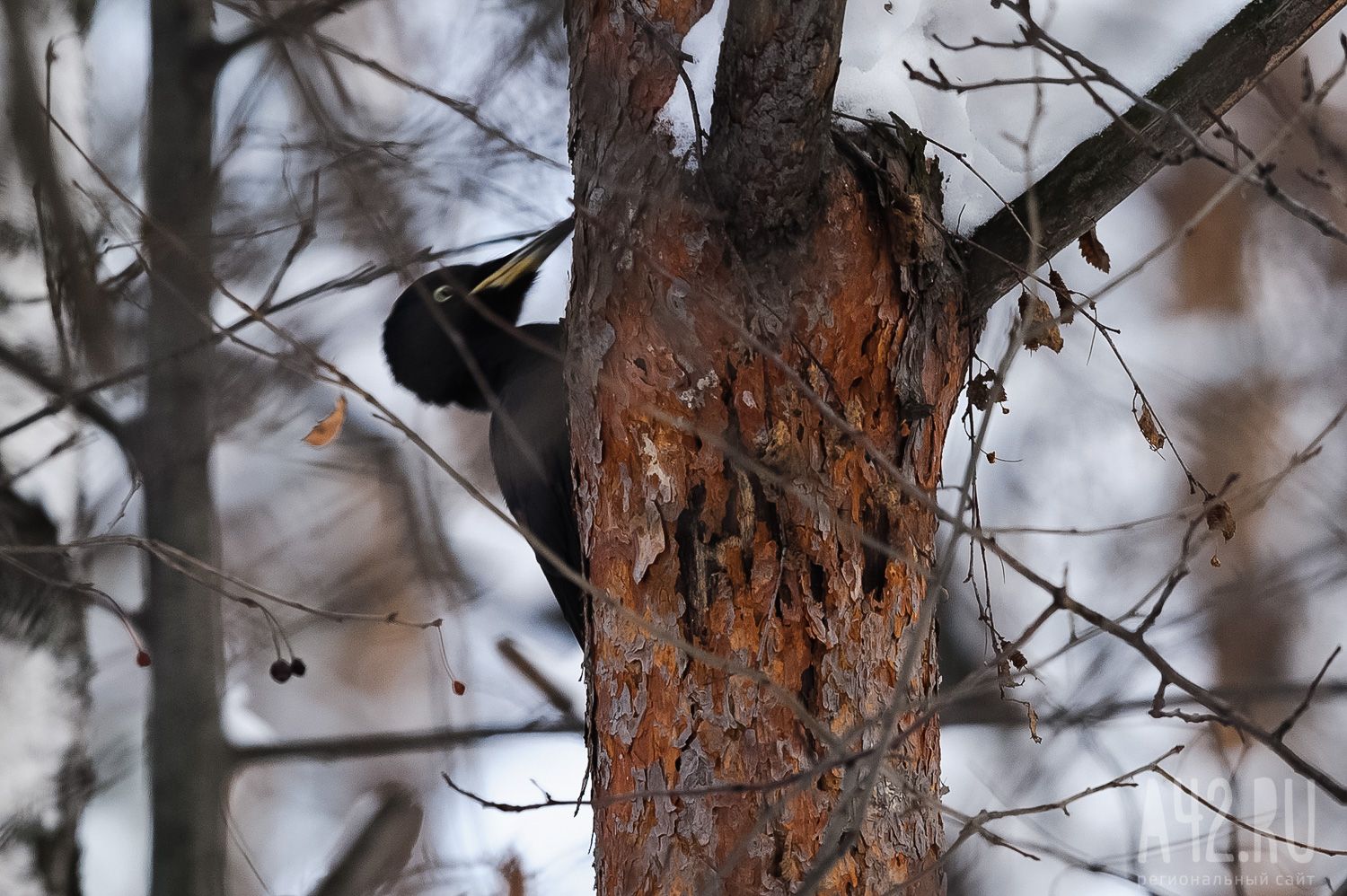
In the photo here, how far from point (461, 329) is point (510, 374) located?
212 mm

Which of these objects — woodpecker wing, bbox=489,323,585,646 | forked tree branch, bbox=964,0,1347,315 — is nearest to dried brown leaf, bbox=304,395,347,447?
woodpecker wing, bbox=489,323,585,646

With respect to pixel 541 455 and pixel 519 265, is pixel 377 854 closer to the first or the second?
pixel 541 455

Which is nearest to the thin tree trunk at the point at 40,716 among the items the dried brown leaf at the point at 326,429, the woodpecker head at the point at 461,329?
the dried brown leaf at the point at 326,429

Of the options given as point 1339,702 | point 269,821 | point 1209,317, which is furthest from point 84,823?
point 1209,317

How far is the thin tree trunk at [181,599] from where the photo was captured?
319 cm

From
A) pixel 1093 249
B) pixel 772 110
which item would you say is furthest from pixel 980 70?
pixel 772 110

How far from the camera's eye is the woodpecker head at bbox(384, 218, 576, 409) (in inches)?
133

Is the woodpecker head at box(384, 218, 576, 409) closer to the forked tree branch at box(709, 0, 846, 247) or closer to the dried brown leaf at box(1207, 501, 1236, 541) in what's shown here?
the forked tree branch at box(709, 0, 846, 247)

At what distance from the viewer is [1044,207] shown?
2186 millimetres

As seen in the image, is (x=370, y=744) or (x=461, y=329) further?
(x=370, y=744)

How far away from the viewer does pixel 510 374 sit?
11.1ft

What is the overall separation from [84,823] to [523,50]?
265cm

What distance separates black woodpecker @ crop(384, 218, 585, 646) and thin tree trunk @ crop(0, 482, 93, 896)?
1.21m

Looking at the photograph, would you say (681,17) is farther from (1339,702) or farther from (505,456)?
(1339,702)
